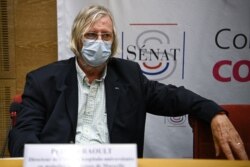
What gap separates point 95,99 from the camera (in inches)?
66.4

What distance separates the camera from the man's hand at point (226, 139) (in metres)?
1.39

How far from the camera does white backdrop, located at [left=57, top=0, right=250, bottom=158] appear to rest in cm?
268

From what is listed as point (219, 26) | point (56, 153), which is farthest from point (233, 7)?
point (56, 153)

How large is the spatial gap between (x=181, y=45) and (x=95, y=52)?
126 cm

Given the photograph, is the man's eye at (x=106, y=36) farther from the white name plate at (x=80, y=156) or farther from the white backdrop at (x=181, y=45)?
the white backdrop at (x=181, y=45)

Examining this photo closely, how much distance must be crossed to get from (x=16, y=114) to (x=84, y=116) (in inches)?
12.7

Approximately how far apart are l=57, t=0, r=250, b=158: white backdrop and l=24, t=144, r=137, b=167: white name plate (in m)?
1.80

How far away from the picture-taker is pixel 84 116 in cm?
164

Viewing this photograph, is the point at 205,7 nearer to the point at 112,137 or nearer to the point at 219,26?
the point at 219,26

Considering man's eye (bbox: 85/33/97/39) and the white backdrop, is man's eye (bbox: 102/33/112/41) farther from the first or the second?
the white backdrop

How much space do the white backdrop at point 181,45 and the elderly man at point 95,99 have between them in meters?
0.94

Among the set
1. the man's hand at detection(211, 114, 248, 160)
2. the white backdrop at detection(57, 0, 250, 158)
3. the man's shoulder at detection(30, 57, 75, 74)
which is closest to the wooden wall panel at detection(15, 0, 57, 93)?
the white backdrop at detection(57, 0, 250, 158)

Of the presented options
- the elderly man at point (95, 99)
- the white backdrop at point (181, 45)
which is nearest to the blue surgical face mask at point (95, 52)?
the elderly man at point (95, 99)

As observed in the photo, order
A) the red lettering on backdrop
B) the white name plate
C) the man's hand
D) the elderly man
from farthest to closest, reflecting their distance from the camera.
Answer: the red lettering on backdrop
the elderly man
the man's hand
the white name plate
